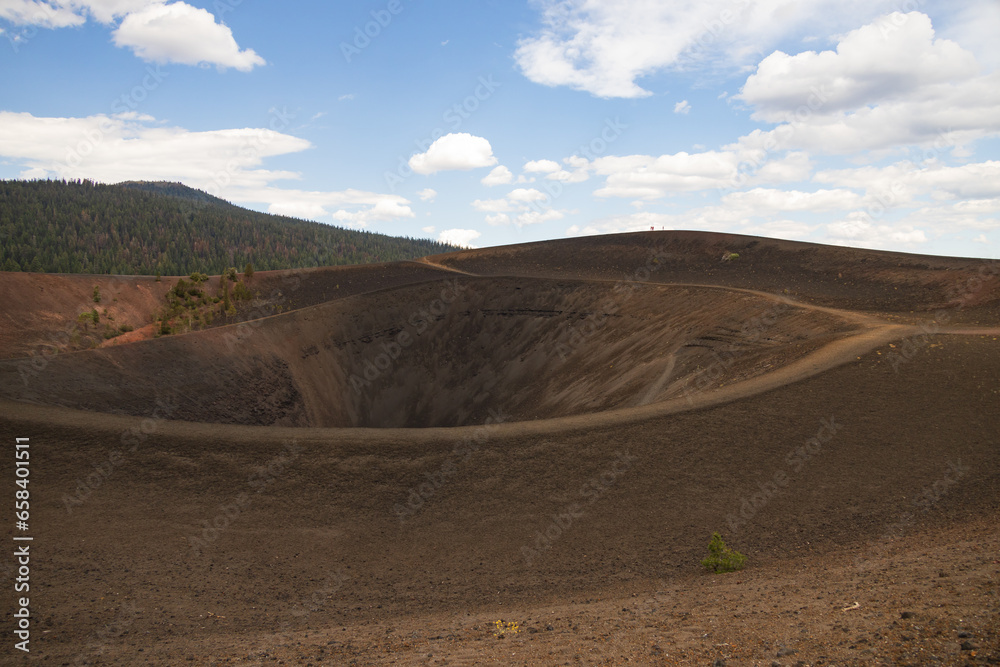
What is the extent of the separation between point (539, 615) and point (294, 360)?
28190 mm

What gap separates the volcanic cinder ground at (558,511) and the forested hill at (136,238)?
76549mm

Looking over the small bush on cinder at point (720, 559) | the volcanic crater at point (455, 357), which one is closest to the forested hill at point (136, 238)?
the volcanic crater at point (455, 357)

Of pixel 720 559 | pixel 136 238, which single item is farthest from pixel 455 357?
pixel 136 238

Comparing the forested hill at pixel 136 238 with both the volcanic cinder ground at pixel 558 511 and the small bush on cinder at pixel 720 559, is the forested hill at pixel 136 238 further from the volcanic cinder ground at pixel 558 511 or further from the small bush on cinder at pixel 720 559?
the small bush on cinder at pixel 720 559

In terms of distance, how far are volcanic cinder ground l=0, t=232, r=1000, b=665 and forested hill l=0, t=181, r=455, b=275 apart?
251ft

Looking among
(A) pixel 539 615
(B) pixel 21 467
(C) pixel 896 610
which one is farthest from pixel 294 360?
(C) pixel 896 610

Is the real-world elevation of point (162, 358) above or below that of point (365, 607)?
above

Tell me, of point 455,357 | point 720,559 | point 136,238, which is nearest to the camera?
point 720,559

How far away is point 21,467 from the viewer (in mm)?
15336

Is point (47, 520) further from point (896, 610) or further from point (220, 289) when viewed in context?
point (220, 289)

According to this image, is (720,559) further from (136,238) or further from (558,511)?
(136,238)

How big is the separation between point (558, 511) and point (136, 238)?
128m

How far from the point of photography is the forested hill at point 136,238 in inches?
3654

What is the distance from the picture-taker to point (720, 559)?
40.5 ft
